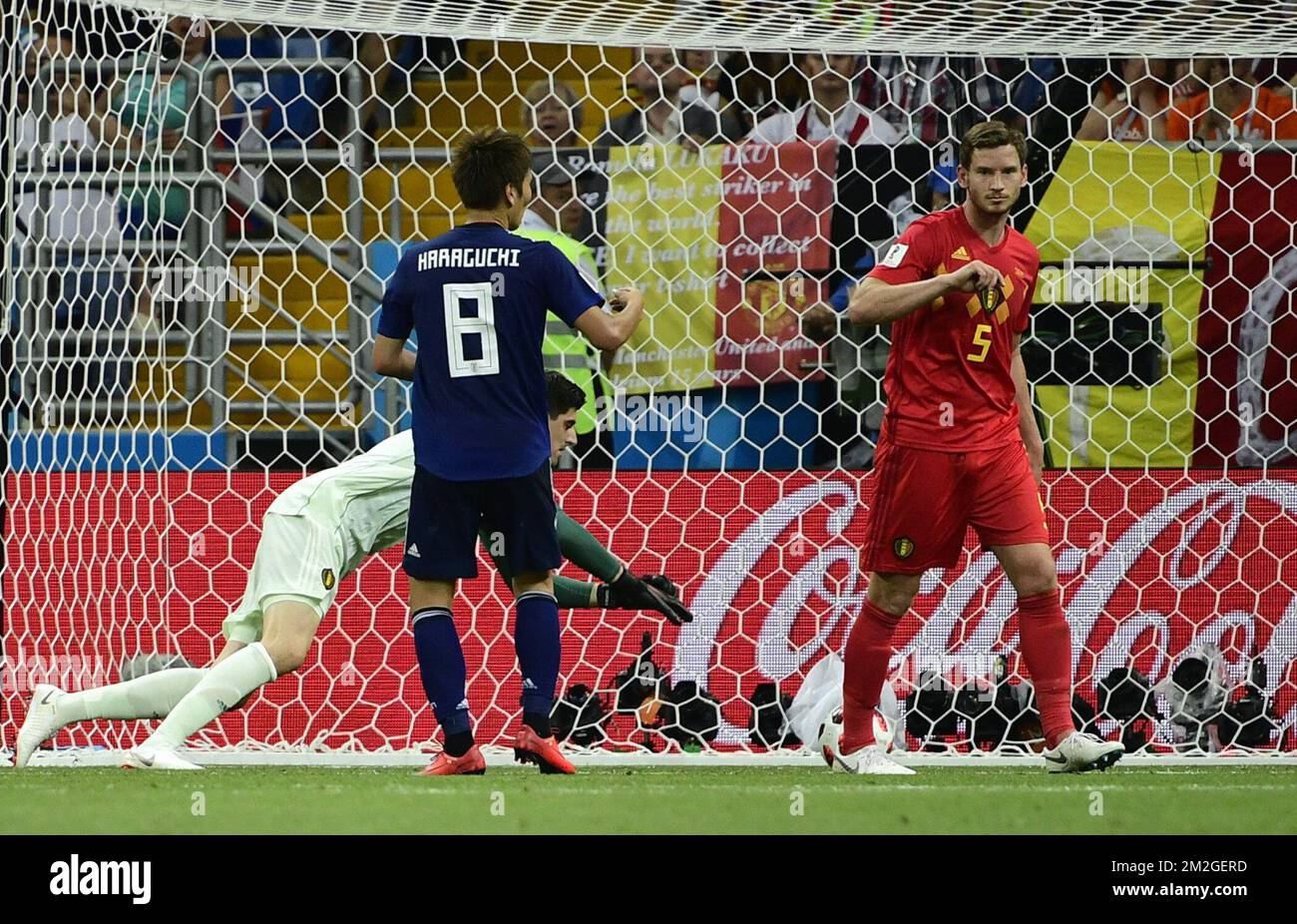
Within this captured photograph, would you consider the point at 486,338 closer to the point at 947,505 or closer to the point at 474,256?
the point at 474,256

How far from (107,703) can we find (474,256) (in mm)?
1711

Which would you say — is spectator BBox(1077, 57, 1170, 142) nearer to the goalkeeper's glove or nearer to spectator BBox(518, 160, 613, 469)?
spectator BBox(518, 160, 613, 469)

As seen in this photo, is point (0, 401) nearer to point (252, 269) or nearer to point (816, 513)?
point (252, 269)

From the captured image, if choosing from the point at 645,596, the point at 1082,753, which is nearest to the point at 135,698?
the point at 645,596

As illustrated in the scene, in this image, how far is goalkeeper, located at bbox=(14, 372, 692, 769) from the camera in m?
4.59

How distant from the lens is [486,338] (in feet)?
13.4

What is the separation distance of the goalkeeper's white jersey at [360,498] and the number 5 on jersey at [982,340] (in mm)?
1493

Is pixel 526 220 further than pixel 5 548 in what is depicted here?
Yes

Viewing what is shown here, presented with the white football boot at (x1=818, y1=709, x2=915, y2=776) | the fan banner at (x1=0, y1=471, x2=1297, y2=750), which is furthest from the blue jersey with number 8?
the fan banner at (x1=0, y1=471, x2=1297, y2=750)

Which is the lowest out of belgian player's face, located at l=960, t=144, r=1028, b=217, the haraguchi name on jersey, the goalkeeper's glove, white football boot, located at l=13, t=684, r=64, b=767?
white football boot, located at l=13, t=684, r=64, b=767

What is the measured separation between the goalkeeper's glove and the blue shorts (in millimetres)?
496

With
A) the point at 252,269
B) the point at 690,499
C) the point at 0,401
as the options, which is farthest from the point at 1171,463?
the point at 0,401

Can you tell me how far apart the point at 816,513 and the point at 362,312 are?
1652mm

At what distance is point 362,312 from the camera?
19.9 feet
